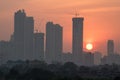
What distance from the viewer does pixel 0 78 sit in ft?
274

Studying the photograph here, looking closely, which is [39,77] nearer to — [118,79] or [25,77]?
[25,77]

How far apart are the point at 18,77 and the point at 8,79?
1.58 meters

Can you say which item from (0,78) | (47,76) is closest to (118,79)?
(47,76)

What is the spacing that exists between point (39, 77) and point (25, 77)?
88.0 inches

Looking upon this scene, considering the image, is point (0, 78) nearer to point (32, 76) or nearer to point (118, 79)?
point (32, 76)

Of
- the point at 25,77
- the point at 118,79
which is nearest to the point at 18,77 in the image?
the point at 25,77

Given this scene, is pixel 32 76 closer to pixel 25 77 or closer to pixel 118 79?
pixel 25 77

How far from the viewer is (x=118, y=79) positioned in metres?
65.4

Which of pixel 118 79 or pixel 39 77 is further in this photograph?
pixel 39 77

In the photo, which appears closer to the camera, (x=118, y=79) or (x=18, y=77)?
(x=118, y=79)

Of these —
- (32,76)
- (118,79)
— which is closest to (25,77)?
(32,76)

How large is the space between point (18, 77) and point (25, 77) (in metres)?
1.33

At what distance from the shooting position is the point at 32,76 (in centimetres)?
8169

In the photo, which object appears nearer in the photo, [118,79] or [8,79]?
[118,79]
